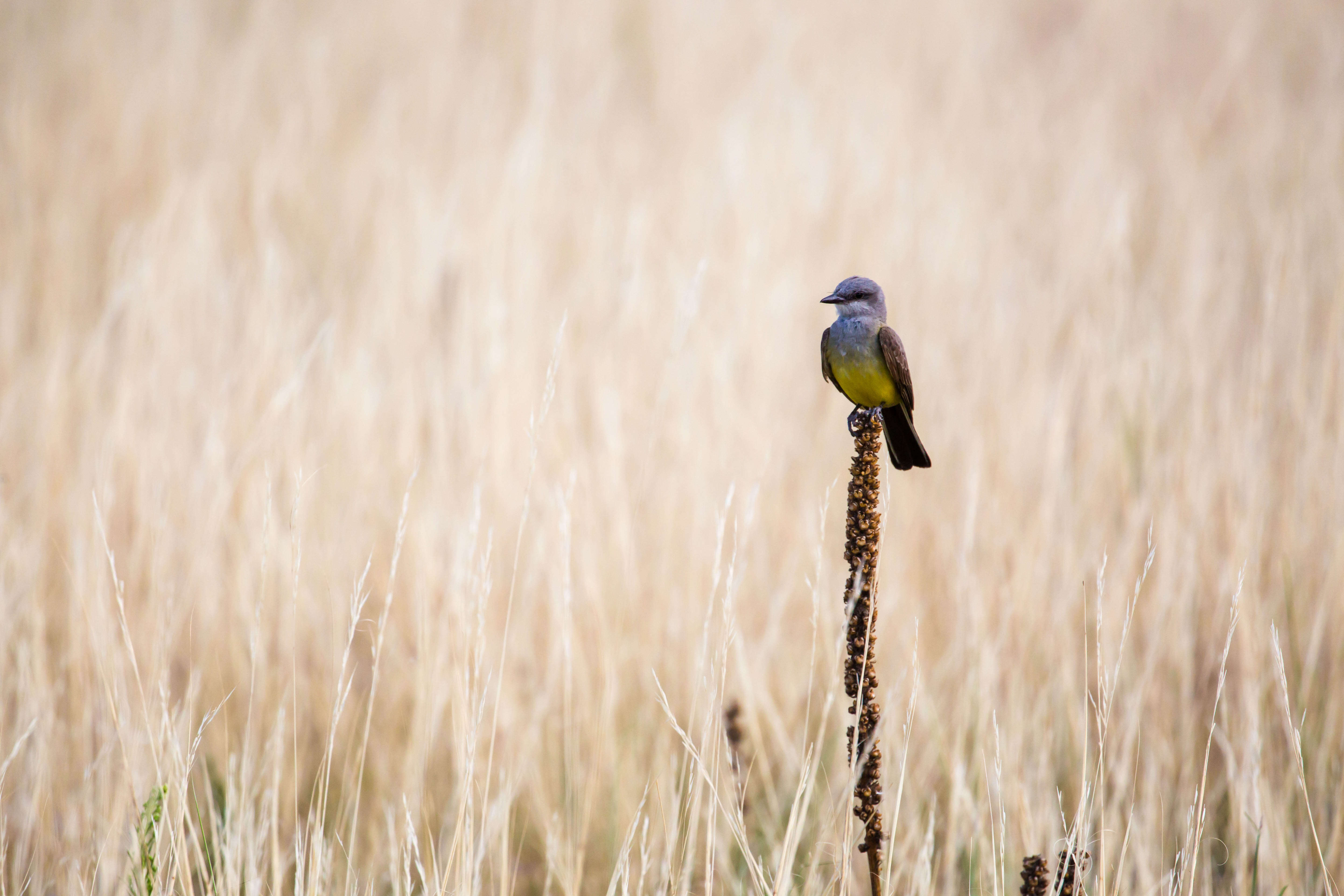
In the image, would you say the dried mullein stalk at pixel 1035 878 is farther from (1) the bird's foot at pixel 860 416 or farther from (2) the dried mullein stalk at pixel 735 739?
(1) the bird's foot at pixel 860 416

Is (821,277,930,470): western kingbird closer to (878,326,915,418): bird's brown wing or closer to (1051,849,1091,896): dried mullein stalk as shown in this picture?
(878,326,915,418): bird's brown wing

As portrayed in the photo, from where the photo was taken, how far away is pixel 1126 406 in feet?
10.1

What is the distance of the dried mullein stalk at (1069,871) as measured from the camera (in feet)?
3.86

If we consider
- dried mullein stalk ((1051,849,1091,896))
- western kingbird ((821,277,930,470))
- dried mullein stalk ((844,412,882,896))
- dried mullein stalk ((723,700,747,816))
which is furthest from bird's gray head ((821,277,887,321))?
dried mullein stalk ((1051,849,1091,896))

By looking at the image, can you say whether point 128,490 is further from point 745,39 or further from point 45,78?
point 745,39

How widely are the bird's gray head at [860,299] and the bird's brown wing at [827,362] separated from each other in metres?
0.05

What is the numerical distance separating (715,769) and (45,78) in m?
5.89

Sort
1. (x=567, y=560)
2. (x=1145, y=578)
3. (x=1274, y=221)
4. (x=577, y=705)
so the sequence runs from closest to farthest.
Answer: (x=567, y=560) < (x=577, y=705) < (x=1145, y=578) < (x=1274, y=221)

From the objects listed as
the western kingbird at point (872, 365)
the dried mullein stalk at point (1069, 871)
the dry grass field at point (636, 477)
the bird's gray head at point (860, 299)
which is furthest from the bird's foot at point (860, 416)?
the dried mullein stalk at point (1069, 871)

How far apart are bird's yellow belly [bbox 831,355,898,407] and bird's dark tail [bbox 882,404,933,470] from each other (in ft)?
0.08

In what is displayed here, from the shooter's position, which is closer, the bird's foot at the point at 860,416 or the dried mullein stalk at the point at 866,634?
the dried mullein stalk at the point at 866,634

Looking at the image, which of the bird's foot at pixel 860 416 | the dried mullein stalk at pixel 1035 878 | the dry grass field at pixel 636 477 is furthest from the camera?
the dry grass field at pixel 636 477

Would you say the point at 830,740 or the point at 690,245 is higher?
the point at 690,245

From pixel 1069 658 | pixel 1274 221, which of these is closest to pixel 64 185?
pixel 1069 658
